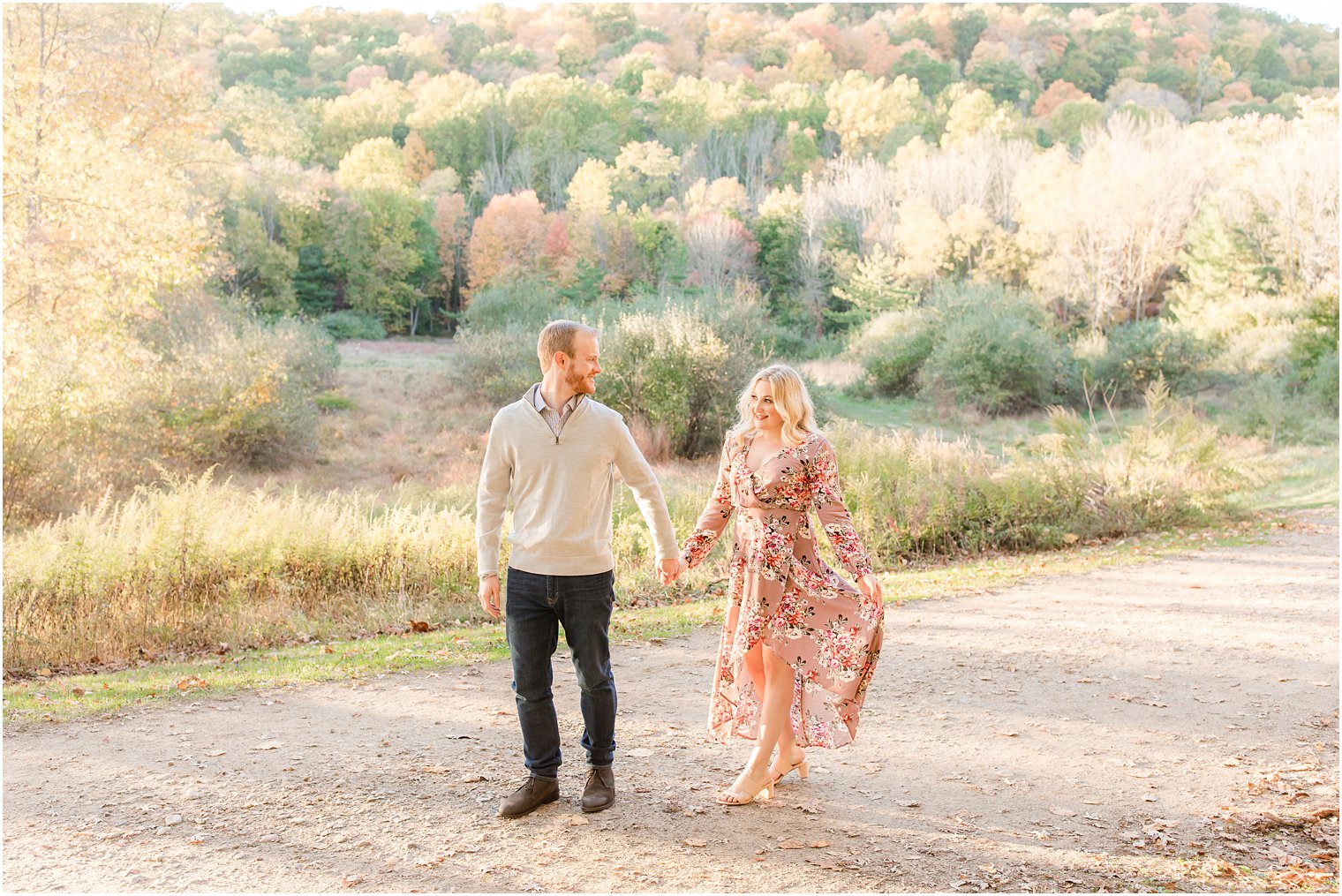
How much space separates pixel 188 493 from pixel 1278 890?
8660mm

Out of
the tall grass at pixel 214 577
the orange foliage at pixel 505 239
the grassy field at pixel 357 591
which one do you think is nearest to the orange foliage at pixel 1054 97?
the orange foliage at pixel 505 239

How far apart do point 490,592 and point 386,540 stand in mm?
6202

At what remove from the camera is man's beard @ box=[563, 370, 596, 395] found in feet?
13.2

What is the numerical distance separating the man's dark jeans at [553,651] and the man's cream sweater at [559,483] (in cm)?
7

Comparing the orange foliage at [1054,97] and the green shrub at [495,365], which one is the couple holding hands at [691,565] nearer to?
the green shrub at [495,365]

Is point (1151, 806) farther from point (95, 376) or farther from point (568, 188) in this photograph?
point (568, 188)

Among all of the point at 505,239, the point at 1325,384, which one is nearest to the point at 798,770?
the point at 1325,384

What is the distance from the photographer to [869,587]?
427 cm

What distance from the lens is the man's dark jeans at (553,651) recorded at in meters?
3.98

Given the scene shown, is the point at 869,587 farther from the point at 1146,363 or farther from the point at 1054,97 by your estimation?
the point at 1054,97

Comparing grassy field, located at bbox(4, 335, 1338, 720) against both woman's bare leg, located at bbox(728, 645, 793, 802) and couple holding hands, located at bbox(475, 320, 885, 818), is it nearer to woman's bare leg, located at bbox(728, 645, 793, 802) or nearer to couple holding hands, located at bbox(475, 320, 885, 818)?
couple holding hands, located at bbox(475, 320, 885, 818)

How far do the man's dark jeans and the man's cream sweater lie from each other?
0.07 metres

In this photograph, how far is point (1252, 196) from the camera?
3381 cm

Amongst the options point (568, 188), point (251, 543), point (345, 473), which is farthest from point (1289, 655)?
point (568, 188)
